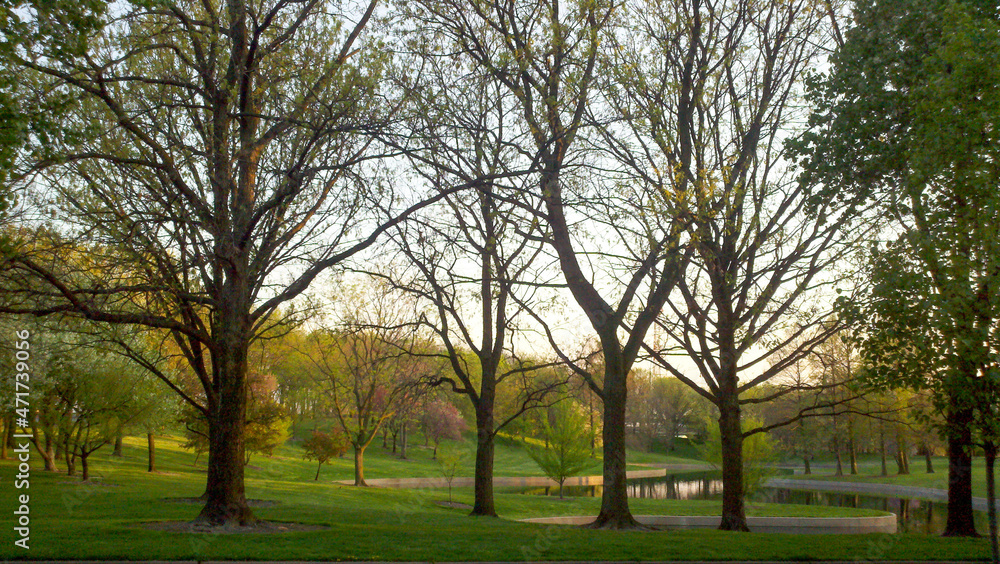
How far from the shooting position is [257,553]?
782cm

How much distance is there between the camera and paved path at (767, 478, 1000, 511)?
123 ft

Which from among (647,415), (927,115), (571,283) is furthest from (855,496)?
(647,415)

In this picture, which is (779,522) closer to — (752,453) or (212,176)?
(752,453)

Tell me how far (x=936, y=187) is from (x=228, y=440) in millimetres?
10808

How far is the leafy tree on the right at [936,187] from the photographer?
705cm

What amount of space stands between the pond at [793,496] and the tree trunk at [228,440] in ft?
81.9

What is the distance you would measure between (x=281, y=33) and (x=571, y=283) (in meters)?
7.46

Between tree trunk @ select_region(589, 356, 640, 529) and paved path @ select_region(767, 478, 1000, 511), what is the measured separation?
30.1m

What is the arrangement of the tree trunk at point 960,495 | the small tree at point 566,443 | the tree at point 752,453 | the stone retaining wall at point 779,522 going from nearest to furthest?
the tree trunk at point 960,495
the stone retaining wall at point 779,522
the tree at point 752,453
the small tree at point 566,443

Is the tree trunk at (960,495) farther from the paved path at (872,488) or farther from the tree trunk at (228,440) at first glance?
the paved path at (872,488)

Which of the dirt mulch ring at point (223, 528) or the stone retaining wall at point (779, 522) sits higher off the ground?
the dirt mulch ring at point (223, 528)

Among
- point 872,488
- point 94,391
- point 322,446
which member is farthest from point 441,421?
point 94,391

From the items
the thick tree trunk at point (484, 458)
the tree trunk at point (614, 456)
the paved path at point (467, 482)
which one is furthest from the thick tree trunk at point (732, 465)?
the paved path at point (467, 482)

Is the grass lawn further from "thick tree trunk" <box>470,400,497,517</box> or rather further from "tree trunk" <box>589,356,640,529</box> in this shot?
Result: "tree trunk" <box>589,356,640,529</box>
